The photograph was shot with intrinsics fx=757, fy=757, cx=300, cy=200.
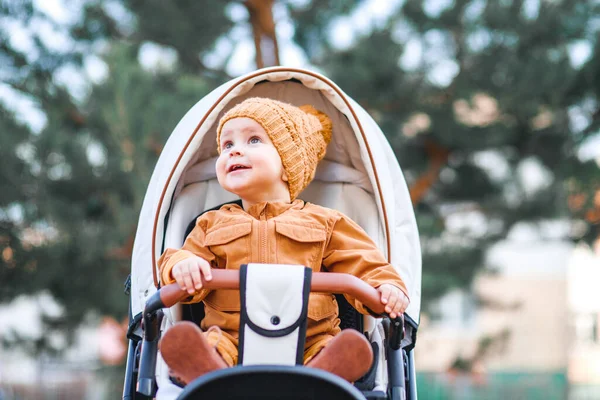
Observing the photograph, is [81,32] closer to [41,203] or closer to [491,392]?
[41,203]

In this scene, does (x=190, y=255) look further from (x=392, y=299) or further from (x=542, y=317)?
(x=542, y=317)

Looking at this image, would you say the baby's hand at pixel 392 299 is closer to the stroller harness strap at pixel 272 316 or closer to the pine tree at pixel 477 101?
the stroller harness strap at pixel 272 316

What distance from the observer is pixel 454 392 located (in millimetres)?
12969

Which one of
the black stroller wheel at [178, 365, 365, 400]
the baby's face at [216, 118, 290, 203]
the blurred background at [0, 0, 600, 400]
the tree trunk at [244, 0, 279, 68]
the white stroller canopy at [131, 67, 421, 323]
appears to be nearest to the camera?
the black stroller wheel at [178, 365, 365, 400]

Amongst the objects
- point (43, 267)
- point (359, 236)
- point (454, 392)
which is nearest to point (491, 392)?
point (454, 392)

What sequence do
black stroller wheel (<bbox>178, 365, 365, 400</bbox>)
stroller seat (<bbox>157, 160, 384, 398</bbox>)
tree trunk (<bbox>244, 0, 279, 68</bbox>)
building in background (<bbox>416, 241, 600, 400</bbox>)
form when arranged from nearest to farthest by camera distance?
1. black stroller wheel (<bbox>178, 365, 365, 400</bbox>)
2. stroller seat (<bbox>157, 160, 384, 398</bbox>)
3. tree trunk (<bbox>244, 0, 279, 68</bbox>)
4. building in background (<bbox>416, 241, 600, 400</bbox>)

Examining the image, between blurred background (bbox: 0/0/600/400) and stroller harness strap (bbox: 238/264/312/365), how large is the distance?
482 centimetres

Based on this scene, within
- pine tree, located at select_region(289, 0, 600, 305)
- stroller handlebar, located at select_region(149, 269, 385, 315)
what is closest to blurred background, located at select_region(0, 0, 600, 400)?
pine tree, located at select_region(289, 0, 600, 305)

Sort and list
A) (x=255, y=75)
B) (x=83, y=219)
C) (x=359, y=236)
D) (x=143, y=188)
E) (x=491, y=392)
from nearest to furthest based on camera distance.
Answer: (x=359, y=236) → (x=255, y=75) → (x=143, y=188) → (x=83, y=219) → (x=491, y=392)

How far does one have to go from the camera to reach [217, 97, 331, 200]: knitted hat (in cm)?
245

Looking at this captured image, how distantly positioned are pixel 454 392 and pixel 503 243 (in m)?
4.42

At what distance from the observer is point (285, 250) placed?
7.48 ft

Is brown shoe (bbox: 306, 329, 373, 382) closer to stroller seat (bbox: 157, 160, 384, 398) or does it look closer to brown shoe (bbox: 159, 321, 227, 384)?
brown shoe (bbox: 159, 321, 227, 384)

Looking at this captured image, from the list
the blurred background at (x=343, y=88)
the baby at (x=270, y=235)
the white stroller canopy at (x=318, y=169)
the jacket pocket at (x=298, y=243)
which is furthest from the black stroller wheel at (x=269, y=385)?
the blurred background at (x=343, y=88)
